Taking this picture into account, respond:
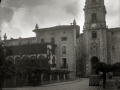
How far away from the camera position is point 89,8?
4403cm

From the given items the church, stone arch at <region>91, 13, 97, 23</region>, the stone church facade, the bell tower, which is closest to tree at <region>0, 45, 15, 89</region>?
the church

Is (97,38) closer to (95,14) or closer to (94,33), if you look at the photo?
(94,33)

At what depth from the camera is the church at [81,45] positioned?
38531mm

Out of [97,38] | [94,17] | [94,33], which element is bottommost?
[97,38]

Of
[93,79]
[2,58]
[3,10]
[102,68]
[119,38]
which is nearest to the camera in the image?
[3,10]

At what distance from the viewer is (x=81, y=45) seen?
4638 cm

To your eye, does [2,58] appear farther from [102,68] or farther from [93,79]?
[93,79]

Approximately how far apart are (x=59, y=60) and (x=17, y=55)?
963 cm

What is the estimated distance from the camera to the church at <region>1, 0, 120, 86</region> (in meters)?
38.5

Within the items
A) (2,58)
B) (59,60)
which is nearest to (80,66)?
(59,60)

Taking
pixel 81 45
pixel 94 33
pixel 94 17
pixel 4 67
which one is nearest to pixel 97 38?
pixel 94 33

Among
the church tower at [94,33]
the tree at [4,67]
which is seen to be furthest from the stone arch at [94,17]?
the tree at [4,67]

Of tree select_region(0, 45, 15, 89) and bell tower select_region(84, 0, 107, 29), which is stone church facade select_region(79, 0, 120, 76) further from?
tree select_region(0, 45, 15, 89)

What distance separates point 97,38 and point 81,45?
5597mm
